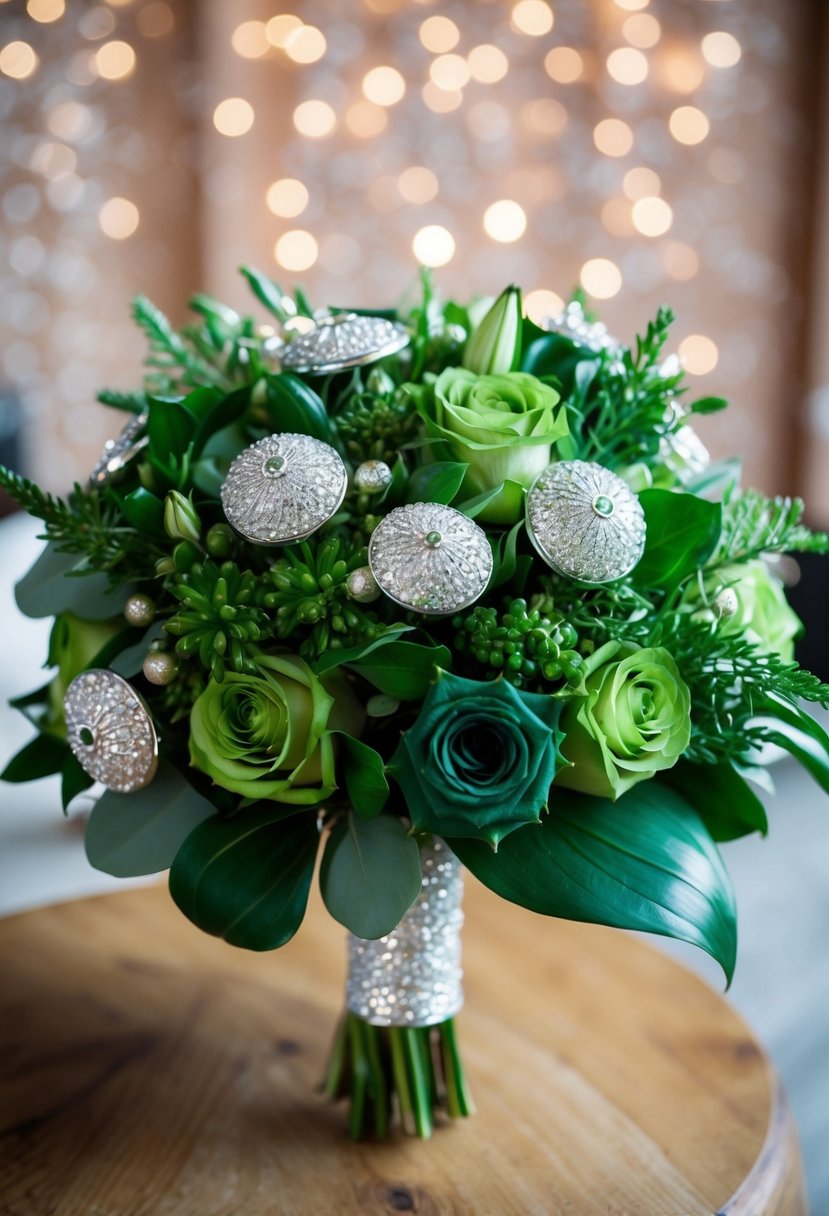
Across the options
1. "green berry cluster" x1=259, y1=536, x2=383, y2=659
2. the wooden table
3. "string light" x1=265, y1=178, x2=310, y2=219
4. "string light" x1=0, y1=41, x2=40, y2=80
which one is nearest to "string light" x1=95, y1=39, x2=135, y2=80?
"string light" x1=0, y1=41, x2=40, y2=80

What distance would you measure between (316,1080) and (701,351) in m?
2.53

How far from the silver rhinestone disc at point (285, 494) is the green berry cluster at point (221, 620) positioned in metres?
0.03

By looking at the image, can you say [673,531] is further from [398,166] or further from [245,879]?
[398,166]

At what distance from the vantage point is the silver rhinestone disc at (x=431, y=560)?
1.67 ft

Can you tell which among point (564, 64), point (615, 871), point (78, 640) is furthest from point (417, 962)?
point (564, 64)

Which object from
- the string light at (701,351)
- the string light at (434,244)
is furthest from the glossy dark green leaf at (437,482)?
the string light at (701,351)

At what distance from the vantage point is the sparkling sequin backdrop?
7.82 feet

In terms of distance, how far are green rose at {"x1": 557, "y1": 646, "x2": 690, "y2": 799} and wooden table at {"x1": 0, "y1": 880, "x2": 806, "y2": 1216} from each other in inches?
11.2

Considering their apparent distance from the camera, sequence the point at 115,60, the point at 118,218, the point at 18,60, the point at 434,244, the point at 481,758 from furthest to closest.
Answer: the point at 434,244
the point at 118,218
the point at 115,60
the point at 18,60
the point at 481,758

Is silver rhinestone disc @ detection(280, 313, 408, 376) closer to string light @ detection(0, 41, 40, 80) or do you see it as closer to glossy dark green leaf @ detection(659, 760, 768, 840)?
glossy dark green leaf @ detection(659, 760, 768, 840)

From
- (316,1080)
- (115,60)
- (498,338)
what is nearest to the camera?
(498,338)

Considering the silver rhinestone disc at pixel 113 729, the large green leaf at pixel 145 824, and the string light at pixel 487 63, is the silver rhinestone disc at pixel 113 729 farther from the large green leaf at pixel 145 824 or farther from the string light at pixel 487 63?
the string light at pixel 487 63

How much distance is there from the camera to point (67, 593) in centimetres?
63

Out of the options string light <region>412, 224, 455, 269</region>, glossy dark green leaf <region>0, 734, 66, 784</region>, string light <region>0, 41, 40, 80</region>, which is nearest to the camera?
glossy dark green leaf <region>0, 734, 66, 784</region>
